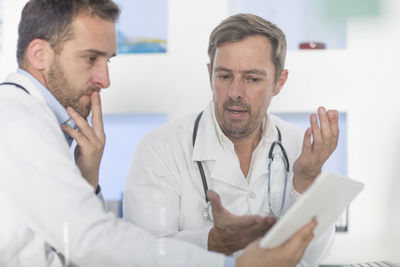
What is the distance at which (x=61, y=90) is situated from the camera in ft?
4.03

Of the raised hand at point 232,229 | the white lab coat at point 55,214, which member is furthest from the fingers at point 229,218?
the white lab coat at point 55,214

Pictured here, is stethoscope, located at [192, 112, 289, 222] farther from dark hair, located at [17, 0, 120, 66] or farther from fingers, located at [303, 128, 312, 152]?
dark hair, located at [17, 0, 120, 66]

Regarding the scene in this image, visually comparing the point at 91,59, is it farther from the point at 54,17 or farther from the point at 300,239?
the point at 300,239

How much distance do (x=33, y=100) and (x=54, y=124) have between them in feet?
0.26

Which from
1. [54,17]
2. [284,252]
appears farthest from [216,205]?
[54,17]

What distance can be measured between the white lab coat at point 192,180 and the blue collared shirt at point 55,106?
30 cm

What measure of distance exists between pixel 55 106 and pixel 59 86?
48 mm

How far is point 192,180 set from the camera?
1.48 metres

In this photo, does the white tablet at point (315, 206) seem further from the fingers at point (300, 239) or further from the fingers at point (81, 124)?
the fingers at point (81, 124)

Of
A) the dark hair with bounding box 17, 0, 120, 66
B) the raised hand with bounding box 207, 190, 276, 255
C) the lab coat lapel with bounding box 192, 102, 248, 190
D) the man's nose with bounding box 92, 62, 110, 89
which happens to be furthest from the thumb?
the dark hair with bounding box 17, 0, 120, 66

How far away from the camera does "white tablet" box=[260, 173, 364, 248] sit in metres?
0.89

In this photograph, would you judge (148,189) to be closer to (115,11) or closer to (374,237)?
(115,11)

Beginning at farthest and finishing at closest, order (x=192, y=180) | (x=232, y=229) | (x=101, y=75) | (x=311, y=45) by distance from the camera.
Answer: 1. (x=311, y=45)
2. (x=192, y=180)
3. (x=101, y=75)
4. (x=232, y=229)

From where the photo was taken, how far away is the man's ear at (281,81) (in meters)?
1.66
